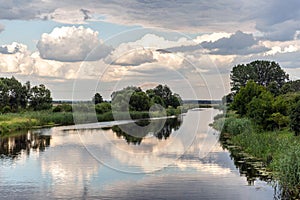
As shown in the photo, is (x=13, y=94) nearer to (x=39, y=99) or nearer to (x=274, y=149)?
(x=39, y=99)

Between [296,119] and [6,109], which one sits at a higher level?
[6,109]

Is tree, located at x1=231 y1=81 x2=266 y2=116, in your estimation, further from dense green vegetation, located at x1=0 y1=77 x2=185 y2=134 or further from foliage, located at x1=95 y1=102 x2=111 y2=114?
foliage, located at x1=95 y1=102 x2=111 y2=114

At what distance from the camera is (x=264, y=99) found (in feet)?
124

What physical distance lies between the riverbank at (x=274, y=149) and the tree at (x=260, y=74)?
50041 millimetres

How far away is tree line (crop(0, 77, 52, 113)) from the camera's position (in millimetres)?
75125

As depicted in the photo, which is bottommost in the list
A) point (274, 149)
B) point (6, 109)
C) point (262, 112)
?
point (274, 149)

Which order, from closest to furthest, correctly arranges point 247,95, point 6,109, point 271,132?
point 271,132, point 247,95, point 6,109

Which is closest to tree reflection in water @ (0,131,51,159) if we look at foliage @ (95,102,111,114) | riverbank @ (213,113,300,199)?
foliage @ (95,102,111,114)

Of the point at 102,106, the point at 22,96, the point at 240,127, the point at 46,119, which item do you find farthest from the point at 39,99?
the point at 240,127

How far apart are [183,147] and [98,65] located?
1228 centimetres

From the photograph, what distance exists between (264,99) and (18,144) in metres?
20.4

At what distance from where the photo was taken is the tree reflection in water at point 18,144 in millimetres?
31109

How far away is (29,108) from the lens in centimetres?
7869

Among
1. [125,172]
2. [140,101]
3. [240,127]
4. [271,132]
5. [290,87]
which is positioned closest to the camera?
[125,172]
